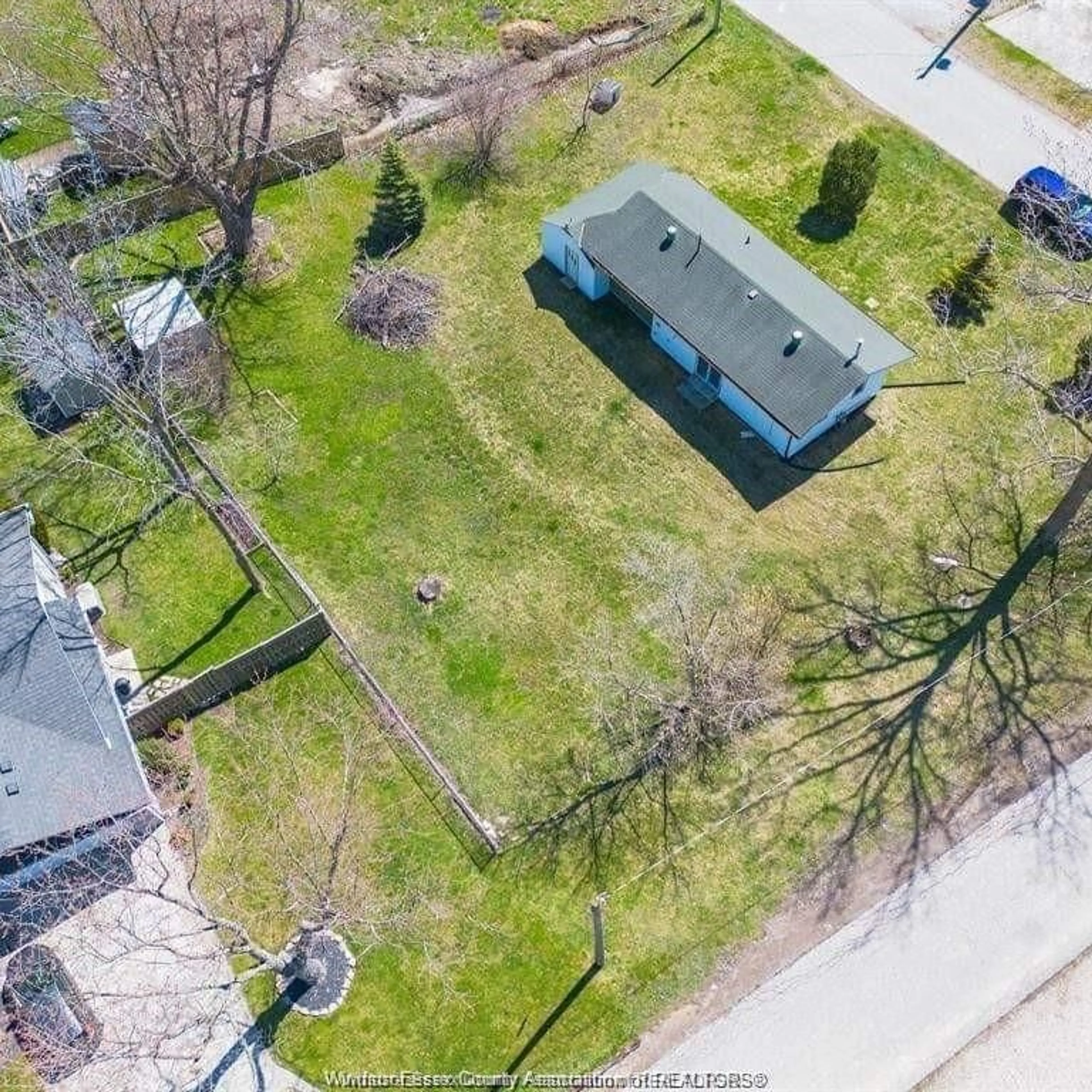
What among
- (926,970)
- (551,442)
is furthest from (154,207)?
(926,970)

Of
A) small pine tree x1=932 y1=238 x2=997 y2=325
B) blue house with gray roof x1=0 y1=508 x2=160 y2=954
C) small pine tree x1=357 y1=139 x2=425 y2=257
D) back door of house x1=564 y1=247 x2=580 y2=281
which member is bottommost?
blue house with gray roof x1=0 y1=508 x2=160 y2=954

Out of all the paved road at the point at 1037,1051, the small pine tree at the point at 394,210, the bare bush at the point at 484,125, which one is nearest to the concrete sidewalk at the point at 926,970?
the paved road at the point at 1037,1051

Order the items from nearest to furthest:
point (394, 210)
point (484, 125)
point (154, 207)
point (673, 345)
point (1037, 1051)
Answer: point (1037, 1051)
point (673, 345)
point (394, 210)
point (154, 207)
point (484, 125)

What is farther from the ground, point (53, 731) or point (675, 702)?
point (675, 702)

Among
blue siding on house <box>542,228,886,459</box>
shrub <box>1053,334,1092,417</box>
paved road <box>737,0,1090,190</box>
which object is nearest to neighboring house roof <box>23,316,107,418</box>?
blue siding on house <box>542,228,886,459</box>

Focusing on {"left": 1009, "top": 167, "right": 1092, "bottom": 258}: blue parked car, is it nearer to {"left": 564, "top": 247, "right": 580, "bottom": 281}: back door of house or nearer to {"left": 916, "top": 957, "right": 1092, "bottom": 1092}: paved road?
{"left": 564, "top": 247, "right": 580, "bottom": 281}: back door of house

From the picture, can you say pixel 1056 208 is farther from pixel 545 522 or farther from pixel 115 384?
pixel 115 384

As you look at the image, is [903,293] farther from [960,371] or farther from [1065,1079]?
[1065,1079]
